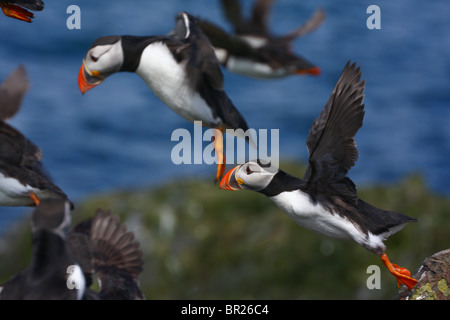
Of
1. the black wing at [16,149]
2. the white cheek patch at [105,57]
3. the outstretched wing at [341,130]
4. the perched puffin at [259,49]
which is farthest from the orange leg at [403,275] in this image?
the perched puffin at [259,49]

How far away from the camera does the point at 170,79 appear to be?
682cm

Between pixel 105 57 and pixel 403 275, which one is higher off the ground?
pixel 105 57

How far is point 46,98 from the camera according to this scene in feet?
90.8

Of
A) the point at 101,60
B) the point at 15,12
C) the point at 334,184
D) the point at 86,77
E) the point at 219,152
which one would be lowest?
the point at 334,184

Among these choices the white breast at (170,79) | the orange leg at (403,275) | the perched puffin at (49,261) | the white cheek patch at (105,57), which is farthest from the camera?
the white breast at (170,79)

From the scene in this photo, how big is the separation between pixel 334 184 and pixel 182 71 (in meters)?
1.80

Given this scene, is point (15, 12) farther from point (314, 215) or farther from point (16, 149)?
point (314, 215)

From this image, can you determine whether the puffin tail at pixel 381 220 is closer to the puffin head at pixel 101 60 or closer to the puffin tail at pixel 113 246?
the puffin head at pixel 101 60

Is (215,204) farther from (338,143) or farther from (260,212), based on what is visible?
(338,143)

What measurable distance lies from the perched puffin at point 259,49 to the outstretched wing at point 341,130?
602 centimetres

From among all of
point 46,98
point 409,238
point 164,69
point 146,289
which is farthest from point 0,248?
point 46,98

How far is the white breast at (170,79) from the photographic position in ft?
22.2

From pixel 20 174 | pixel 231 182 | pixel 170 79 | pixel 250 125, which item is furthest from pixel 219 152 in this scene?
pixel 250 125
